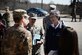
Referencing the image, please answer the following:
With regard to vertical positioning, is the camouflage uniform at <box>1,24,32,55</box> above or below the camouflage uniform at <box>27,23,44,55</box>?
above

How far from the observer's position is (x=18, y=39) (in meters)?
6.92

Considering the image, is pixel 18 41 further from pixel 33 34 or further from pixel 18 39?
pixel 33 34

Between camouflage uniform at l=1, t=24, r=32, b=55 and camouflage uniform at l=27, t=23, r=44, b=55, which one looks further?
camouflage uniform at l=27, t=23, r=44, b=55

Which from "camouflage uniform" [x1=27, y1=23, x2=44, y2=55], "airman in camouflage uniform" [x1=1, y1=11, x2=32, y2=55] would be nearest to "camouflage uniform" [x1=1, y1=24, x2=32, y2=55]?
"airman in camouflage uniform" [x1=1, y1=11, x2=32, y2=55]

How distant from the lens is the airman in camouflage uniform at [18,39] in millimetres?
6867

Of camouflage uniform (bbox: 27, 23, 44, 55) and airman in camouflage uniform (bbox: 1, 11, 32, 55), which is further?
camouflage uniform (bbox: 27, 23, 44, 55)

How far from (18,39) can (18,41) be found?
4cm

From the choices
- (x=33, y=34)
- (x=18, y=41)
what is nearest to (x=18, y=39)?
(x=18, y=41)

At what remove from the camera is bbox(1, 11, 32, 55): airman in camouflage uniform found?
6867 mm

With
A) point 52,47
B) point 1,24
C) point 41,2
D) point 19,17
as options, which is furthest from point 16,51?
point 41,2

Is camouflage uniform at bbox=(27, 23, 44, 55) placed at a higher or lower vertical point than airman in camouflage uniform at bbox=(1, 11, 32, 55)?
lower

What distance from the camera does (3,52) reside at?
7.09 meters

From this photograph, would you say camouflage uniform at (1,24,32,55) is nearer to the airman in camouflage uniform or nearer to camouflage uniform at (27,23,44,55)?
the airman in camouflage uniform

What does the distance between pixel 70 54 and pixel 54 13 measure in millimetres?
3073
